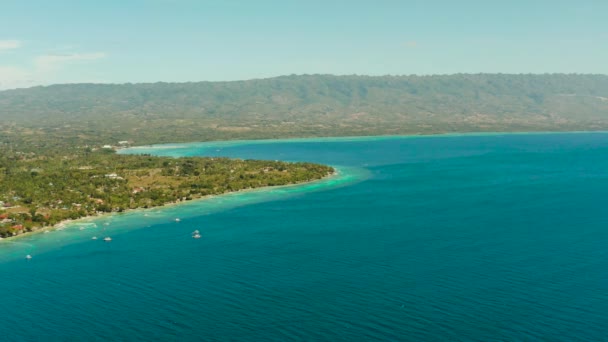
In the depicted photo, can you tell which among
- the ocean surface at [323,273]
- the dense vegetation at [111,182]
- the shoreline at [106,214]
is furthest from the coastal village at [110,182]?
the ocean surface at [323,273]

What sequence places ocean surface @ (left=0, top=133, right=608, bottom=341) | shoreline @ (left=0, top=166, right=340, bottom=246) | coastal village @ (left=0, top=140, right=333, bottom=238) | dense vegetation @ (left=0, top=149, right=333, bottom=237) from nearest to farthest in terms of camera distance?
ocean surface @ (left=0, top=133, right=608, bottom=341) → shoreline @ (left=0, top=166, right=340, bottom=246) → coastal village @ (left=0, top=140, right=333, bottom=238) → dense vegetation @ (left=0, top=149, right=333, bottom=237)

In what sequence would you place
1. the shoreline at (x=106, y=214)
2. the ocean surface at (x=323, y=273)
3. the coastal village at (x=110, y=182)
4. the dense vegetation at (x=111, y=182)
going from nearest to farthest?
the ocean surface at (x=323, y=273) → the shoreline at (x=106, y=214) → the coastal village at (x=110, y=182) → the dense vegetation at (x=111, y=182)

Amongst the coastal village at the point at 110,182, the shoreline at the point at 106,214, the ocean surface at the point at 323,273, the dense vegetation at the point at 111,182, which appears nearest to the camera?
the ocean surface at the point at 323,273

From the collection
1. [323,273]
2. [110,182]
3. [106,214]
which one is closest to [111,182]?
[110,182]

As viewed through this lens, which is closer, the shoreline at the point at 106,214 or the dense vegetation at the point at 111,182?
the shoreline at the point at 106,214

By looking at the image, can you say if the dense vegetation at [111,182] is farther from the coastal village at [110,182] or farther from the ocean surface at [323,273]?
the ocean surface at [323,273]

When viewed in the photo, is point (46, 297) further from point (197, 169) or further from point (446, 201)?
point (197, 169)

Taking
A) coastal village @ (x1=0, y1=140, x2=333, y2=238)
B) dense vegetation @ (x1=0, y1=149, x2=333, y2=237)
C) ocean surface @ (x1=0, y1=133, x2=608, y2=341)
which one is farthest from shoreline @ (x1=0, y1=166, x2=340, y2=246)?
ocean surface @ (x1=0, y1=133, x2=608, y2=341)

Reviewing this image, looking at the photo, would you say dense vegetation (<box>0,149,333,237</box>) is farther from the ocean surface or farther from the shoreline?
the ocean surface

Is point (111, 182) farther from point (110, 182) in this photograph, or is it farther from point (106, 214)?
point (106, 214)
